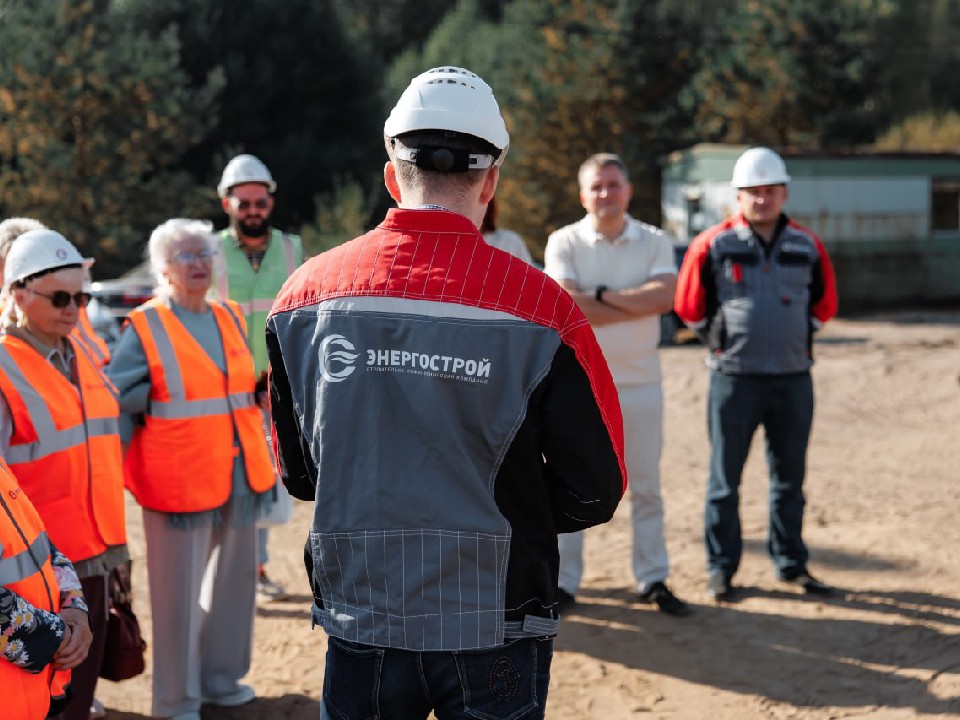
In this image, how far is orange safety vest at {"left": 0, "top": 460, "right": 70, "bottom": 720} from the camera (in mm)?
2654

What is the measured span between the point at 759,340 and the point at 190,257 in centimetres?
288

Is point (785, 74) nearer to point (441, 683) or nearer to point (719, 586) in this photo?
point (719, 586)

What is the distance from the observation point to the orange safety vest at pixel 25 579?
8.71ft

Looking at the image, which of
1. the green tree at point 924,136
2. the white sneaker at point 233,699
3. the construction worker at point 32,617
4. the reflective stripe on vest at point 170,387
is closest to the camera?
the construction worker at point 32,617

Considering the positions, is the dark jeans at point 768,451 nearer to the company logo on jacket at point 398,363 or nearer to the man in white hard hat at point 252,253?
the man in white hard hat at point 252,253

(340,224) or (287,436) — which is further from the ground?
(340,224)

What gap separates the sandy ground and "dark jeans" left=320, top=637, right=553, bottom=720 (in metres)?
2.52

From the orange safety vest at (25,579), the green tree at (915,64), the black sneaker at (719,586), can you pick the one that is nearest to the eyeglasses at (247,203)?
the black sneaker at (719,586)

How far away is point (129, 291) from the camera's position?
47.6 ft

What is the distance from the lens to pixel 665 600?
19.1 feet

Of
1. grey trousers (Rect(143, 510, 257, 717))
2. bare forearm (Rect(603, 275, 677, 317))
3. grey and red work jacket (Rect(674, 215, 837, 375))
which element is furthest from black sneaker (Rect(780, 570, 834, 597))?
grey trousers (Rect(143, 510, 257, 717))

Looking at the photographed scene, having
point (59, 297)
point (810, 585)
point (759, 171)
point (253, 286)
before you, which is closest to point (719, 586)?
point (810, 585)

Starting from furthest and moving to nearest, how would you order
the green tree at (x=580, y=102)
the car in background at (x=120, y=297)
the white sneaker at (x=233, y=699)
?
the green tree at (x=580, y=102) → the car in background at (x=120, y=297) → the white sneaker at (x=233, y=699)

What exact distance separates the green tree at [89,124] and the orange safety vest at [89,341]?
59.8ft
